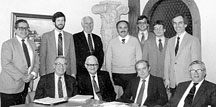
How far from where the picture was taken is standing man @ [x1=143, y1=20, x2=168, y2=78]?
4117 millimetres

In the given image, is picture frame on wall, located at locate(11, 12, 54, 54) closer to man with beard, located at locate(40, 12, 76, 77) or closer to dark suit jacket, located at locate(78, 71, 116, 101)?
man with beard, located at locate(40, 12, 76, 77)

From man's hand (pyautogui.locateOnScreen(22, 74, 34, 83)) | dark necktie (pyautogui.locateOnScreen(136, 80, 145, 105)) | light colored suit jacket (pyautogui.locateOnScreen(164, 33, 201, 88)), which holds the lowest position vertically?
dark necktie (pyautogui.locateOnScreen(136, 80, 145, 105))

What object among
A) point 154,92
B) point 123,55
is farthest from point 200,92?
point 123,55

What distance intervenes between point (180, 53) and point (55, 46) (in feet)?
5.50

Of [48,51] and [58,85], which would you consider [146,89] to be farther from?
[48,51]

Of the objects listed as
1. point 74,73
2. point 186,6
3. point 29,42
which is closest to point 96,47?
point 74,73

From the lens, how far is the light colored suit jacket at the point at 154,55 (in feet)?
13.6

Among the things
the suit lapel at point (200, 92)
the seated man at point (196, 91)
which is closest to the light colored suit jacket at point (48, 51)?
the seated man at point (196, 91)

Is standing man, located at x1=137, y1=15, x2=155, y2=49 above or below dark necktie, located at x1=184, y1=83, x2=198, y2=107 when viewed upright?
above

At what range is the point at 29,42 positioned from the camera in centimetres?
387

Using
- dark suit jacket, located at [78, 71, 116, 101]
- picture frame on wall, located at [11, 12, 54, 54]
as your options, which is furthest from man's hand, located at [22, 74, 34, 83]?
picture frame on wall, located at [11, 12, 54, 54]

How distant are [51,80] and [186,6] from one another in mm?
2739

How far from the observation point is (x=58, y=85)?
354 centimetres

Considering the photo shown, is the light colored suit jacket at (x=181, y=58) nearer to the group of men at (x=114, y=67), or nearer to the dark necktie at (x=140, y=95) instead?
the group of men at (x=114, y=67)
